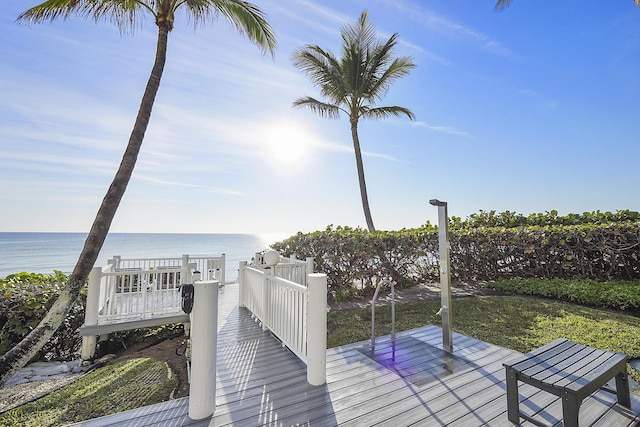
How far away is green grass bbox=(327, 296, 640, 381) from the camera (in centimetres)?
385

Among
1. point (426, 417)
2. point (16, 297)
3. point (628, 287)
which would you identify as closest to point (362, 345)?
point (426, 417)

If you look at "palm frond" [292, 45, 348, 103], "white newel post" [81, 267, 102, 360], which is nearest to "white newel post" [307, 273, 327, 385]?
"white newel post" [81, 267, 102, 360]

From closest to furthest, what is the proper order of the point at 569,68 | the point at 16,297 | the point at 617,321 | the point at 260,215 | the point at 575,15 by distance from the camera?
the point at 16,297 < the point at 617,321 < the point at 575,15 < the point at 569,68 < the point at 260,215

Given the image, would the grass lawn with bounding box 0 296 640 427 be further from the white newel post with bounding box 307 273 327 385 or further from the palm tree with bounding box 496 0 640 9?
the palm tree with bounding box 496 0 640 9

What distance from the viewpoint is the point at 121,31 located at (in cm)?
495

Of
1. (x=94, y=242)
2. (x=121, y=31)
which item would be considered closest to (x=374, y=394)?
(x=94, y=242)

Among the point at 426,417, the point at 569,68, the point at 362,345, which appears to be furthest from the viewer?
the point at 569,68

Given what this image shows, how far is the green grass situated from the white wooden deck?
94 cm

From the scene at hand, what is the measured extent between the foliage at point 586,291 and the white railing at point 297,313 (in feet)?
21.8

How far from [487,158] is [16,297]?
13.0 meters

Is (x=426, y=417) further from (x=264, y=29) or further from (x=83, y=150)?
(x=83, y=150)

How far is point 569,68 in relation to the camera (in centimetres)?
712

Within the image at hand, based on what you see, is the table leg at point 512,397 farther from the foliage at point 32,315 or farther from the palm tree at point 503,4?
the palm tree at point 503,4

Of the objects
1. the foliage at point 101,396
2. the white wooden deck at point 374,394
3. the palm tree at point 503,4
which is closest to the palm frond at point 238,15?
the white wooden deck at point 374,394
